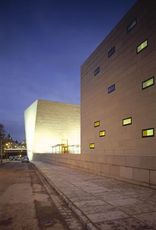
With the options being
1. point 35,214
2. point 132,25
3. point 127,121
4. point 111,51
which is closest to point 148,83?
point 127,121

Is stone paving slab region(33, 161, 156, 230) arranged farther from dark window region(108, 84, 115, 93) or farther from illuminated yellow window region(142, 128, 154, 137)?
dark window region(108, 84, 115, 93)

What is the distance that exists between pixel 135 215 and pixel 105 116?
18.8 meters

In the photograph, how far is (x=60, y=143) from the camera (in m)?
61.8

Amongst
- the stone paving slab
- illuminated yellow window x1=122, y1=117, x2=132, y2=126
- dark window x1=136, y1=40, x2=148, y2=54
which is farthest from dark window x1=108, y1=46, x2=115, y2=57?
the stone paving slab

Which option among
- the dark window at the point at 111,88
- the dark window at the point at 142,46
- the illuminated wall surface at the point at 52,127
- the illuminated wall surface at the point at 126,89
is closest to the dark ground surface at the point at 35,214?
the illuminated wall surface at the point at 126,89

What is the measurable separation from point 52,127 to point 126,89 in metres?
42.2

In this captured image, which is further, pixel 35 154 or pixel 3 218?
pixel 35 154

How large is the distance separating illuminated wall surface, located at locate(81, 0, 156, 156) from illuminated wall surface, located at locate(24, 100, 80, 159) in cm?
3225

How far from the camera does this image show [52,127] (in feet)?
201

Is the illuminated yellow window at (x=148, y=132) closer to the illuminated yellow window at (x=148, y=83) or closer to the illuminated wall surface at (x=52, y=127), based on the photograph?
the illuminated yellow window at (x=148, y=83)

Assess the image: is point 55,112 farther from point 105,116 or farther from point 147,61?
point 147,61

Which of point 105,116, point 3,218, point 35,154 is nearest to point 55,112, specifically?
point 35,154

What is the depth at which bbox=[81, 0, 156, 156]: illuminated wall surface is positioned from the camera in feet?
58.3

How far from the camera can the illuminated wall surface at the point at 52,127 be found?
6012 centimetres
